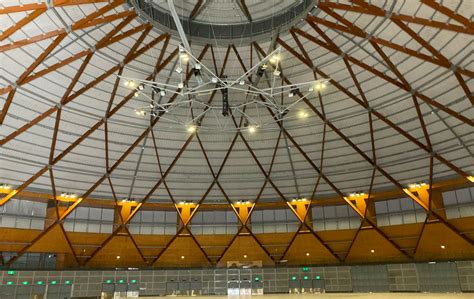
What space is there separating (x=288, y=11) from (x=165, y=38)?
11128 mm

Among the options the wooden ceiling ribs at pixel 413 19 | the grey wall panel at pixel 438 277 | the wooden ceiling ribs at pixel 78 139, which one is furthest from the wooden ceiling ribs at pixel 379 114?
the wooden ceiling ribs at pixel 78 139

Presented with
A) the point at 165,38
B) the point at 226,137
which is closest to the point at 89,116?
the point at 165,38

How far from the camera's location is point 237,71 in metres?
41.4

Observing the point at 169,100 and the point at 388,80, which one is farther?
the point at 169,100

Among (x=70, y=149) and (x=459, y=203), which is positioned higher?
(x=70, y=149)

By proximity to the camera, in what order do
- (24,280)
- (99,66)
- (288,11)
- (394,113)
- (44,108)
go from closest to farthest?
(288,11)
(99,66)
(44,108)
(394,113)
(24,280)

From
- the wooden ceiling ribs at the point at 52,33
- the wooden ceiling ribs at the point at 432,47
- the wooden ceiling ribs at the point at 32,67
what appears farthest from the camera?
the wooden ceiling ribs at the point at 32,67

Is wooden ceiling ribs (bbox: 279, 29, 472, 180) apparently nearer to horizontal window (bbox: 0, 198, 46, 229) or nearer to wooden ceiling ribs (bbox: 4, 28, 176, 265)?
wooden ceiling ribs (bbox: 4, 28, 176, 265)

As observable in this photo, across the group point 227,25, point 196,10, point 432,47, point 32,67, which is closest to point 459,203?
point 432,47

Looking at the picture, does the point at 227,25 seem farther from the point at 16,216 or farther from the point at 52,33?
the point at 16,216

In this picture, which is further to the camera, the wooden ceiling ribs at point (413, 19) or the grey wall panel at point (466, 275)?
the grey wall panel at point (466, 275)

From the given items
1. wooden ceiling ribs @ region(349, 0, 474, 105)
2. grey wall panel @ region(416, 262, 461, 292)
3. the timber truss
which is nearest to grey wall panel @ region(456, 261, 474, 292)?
grey wall panel @ region(416, 262, 461, 292)

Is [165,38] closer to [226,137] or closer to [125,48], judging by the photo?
[125,48]

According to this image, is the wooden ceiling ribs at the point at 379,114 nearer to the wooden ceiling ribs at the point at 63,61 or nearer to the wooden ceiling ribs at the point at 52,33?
the wooden ceiling ribs at the point at 52,33
